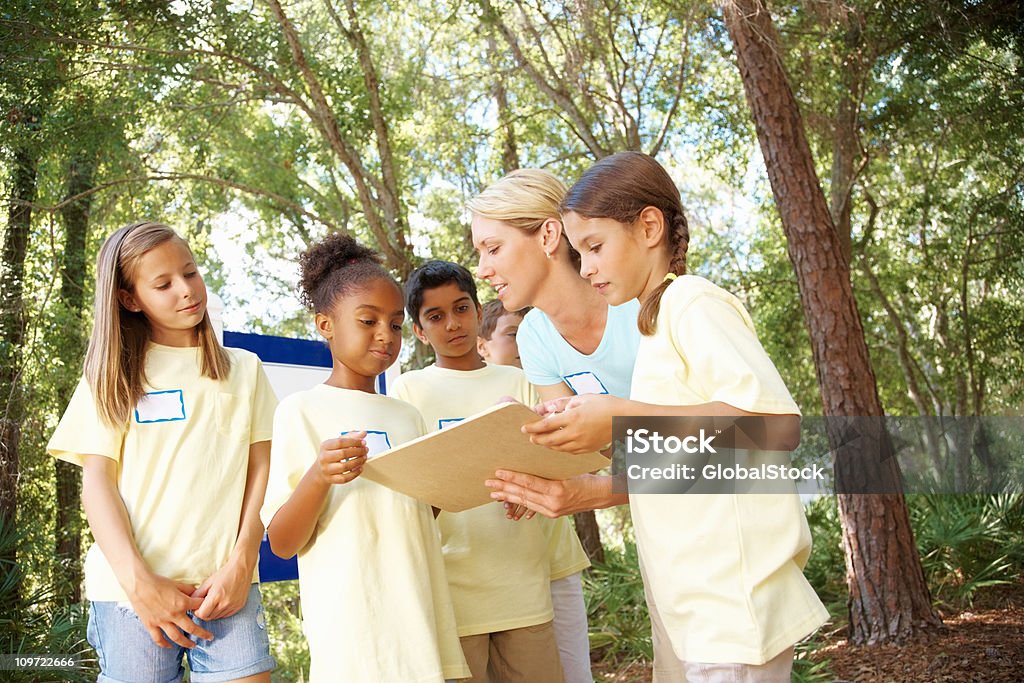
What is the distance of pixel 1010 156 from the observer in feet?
25.7

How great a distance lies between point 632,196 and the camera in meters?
1.88

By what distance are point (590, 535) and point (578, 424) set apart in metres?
5.98

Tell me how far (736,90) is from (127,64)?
607 cm

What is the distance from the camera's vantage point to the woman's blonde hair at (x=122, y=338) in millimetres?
2395

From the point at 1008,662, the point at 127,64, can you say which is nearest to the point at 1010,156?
the point at 1008,662

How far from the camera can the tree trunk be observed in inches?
291

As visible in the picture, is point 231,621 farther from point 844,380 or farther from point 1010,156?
point 1010,156

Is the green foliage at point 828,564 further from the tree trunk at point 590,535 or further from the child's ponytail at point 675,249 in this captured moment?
the child's ponytail at point 675,249

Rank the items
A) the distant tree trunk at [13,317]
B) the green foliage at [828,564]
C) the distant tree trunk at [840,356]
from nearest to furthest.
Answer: the distant tree trunk at [840,356] < the distant tree trunk at [13,317] < the green foliage at [828,564]

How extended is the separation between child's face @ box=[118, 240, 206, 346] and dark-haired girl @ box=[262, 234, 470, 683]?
35 cm

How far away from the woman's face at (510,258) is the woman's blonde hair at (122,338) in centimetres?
79

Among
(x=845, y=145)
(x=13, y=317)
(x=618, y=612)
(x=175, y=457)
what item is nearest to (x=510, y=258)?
(x=175, y=457)
